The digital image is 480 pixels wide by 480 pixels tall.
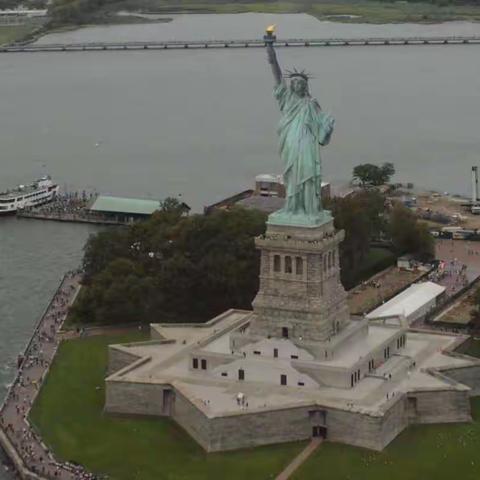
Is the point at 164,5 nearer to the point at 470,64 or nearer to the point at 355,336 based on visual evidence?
the point at 470,64

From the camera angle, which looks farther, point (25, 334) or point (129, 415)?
point (25, 334)

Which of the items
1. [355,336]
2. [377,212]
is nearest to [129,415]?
[355,336]

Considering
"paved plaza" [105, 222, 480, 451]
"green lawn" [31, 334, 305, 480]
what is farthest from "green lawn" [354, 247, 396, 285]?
"green lawn" [31, 334, 305, 480]

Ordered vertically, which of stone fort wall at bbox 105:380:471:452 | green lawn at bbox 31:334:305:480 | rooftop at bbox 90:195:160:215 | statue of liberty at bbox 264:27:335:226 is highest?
statue of liberty at bbox 264:27:335:226

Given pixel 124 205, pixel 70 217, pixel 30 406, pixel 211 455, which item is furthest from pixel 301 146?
pixel 70 217

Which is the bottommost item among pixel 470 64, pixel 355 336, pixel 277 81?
pixel 470 64

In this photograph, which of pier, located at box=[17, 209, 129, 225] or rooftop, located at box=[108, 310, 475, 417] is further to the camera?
pier, located at box=[17, 209, 129, 225]

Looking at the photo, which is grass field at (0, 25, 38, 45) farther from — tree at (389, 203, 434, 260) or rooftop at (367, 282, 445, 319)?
rooftop at (367, 282, 445, 319)
